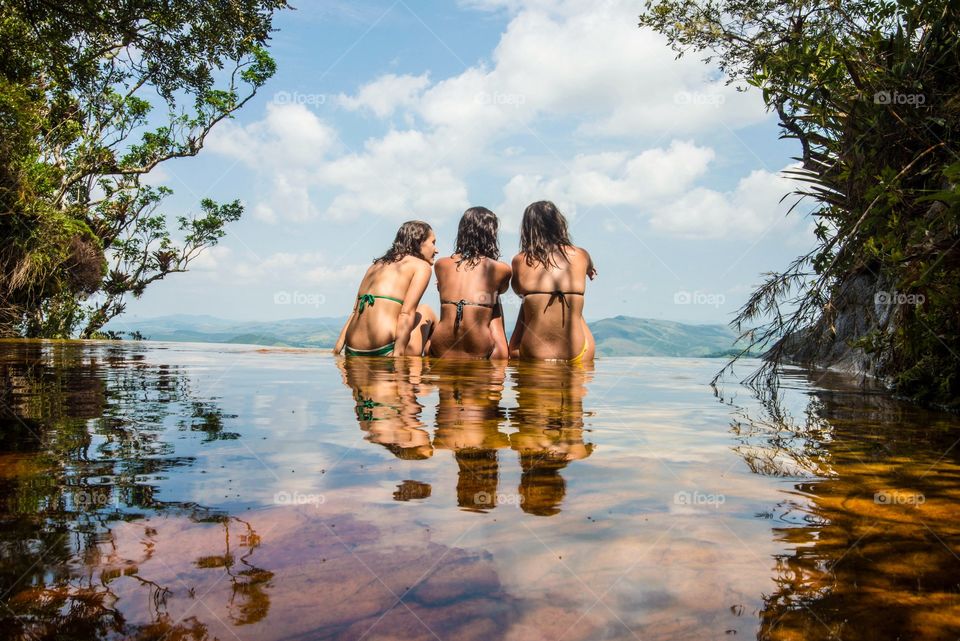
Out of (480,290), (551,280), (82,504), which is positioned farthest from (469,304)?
(82,504)

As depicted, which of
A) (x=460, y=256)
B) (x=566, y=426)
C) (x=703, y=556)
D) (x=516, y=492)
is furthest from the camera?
(x=460, y=256)

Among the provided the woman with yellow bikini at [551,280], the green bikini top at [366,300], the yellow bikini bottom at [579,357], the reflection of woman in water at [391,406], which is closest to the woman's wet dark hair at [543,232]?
the woman with yellow bikini at [551,280]

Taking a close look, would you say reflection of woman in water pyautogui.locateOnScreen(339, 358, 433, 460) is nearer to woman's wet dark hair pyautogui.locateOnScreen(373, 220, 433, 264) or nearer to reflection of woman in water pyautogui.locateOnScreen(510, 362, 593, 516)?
reflection of woman in water pyautogui.locateOnScreen(510, 362, 593, 516)

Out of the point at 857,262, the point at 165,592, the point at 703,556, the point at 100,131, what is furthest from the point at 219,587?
the point at 100,131

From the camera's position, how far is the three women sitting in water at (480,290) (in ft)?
25.5

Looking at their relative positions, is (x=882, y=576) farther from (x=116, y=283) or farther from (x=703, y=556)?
(x=116, y=283)

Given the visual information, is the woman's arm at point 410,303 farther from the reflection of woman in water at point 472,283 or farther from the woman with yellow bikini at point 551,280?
the woman with yellow bikini at point 551,280

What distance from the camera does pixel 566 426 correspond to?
10.8 ft

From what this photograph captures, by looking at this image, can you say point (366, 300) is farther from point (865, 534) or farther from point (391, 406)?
point (865, 534)

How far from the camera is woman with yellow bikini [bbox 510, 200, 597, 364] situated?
775 centimetres

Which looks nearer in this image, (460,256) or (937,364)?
(937,364)

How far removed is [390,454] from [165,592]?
4.00 feet

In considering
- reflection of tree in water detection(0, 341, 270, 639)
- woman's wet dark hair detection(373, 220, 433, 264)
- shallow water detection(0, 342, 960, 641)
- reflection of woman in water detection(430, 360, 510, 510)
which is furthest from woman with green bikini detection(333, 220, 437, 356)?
Answer: shallow water detection(0, 342, 960, 641)

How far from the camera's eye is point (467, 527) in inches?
66.0
